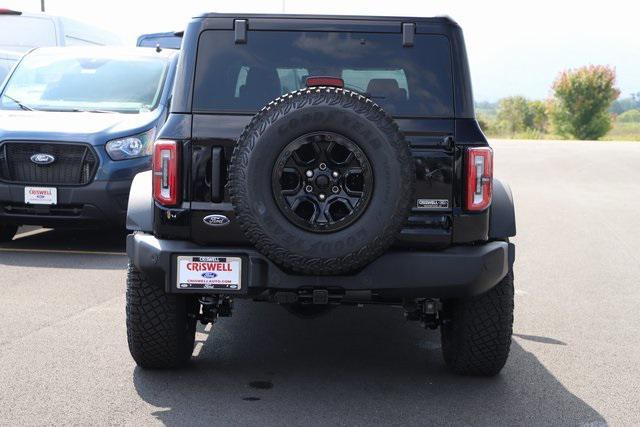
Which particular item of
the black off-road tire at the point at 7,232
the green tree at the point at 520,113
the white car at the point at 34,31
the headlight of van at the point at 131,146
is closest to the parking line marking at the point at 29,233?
the black off-road tire at the point at 7,232

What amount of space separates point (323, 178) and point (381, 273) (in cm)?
55

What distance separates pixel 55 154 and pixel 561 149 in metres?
24.4

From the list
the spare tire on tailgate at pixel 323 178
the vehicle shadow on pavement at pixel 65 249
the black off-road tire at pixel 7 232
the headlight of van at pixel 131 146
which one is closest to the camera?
the spare tire on tailgate at pixel 323 178

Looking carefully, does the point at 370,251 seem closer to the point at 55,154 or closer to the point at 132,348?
the point at 132,348

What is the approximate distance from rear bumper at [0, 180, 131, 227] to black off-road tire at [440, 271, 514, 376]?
473 centimetres

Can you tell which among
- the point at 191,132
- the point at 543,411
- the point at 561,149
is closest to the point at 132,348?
the point at 191,132

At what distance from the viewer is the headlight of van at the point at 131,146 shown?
927 centimetres

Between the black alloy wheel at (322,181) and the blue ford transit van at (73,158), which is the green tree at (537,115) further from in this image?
the black alloy wheel at (322,181)

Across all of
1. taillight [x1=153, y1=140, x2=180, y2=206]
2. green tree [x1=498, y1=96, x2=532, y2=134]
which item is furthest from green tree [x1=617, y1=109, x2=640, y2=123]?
taillight [x1=153, y1=140, x2=180, y2=206]

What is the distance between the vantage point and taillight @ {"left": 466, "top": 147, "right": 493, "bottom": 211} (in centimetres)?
480

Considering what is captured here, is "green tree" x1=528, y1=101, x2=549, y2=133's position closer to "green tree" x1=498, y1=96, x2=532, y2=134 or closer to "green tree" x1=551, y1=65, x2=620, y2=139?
"green tree" x1=498, y1=96, x2=532, y2=134

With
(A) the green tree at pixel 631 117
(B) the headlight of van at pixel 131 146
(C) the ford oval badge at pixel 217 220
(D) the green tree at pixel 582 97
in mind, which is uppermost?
(C) the ford oval badge at pixel 217 220

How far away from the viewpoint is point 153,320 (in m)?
5.06

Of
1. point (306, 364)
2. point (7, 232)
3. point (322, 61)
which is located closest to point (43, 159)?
point (7, 232)
